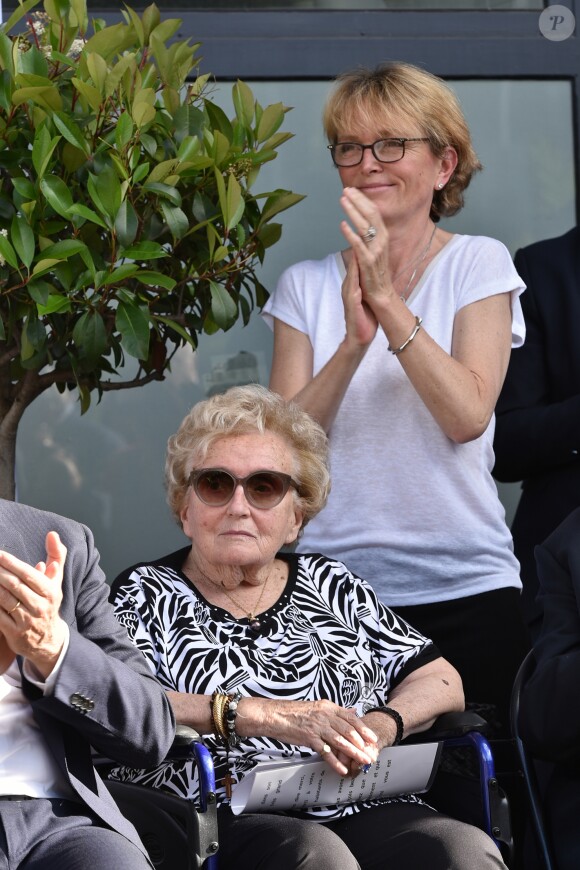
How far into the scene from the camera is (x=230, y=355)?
4.65m

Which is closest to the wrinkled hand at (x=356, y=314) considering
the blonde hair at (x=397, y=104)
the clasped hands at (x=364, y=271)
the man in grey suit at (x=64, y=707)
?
the clasped hands at (x=364, y=271)

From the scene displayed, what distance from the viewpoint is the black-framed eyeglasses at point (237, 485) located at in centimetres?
318

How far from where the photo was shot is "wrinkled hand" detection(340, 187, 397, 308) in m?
3.40

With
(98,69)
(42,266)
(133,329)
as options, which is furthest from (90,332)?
(98,69)

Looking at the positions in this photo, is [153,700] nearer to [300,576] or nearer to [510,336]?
[300,576]

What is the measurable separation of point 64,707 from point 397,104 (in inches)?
76.8

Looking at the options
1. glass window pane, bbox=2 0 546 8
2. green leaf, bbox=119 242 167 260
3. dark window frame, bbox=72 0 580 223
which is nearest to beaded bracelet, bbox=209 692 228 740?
green leaf, bbox=119 242 167 260

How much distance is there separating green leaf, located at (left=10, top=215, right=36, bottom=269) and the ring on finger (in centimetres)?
87

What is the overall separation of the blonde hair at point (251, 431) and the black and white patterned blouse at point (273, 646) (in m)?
0.17

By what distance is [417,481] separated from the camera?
11.7 ft

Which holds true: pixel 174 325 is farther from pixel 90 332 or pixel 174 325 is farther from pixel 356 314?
pixel 356 314

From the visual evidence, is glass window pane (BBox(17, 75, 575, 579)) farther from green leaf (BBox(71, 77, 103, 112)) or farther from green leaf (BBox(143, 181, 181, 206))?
green leaf (BBox(71, 77, 103, 112))

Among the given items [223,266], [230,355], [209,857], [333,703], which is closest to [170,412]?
[230,355]

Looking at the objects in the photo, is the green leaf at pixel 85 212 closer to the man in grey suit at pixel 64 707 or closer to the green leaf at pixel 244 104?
the green leaf at pixel 244 104
